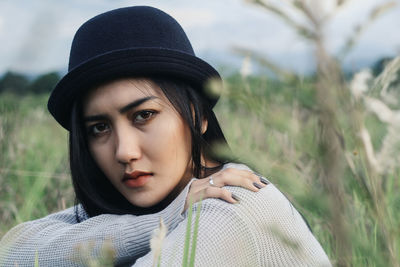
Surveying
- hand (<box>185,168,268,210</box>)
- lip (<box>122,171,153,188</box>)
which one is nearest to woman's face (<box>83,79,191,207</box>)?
lip (<box>122,171,153,188</box>)

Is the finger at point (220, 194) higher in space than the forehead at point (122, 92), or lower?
lower

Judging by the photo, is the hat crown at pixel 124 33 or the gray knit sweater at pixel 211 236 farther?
the hat crown at pixel 124 33

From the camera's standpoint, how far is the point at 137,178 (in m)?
1.87

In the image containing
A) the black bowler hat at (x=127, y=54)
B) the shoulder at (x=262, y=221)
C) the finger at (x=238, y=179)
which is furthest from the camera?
the black bowler hat at (x=127, y=54)

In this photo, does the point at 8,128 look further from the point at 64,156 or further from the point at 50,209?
the point at 64,156

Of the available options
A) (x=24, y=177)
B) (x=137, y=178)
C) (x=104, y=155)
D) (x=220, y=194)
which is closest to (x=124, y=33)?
(x=104, y=155)

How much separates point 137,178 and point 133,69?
39 cm

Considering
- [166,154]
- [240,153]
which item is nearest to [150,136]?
[166,154]

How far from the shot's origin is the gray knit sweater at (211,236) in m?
1.27

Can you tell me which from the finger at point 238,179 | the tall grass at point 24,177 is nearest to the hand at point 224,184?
the finger at point 238,179

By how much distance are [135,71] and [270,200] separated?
0.70 metres

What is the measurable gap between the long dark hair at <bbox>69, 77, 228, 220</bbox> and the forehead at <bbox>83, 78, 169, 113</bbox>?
1.4 inches

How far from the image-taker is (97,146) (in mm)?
2061

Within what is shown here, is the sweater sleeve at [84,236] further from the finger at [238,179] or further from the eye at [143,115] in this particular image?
the eye at [143,115]
